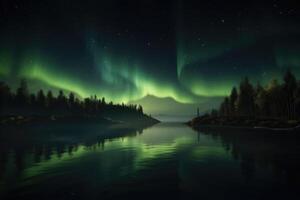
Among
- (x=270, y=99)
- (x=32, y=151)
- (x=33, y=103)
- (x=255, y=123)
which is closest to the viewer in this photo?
(x=32, y=151)

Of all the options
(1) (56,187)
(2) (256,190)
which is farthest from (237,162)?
(1) (56,187)

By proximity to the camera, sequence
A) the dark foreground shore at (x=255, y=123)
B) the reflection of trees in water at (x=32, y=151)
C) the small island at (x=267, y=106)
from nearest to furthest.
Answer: the reflection of trees in water at (x=32, y=151) → the dark foreground shore at (x=255, y=123) → the small island at (x=267, y=106)

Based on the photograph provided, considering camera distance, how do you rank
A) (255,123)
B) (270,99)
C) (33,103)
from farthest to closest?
(33,103) → (270,99) → (255,123)

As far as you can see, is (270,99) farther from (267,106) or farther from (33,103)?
(33,103)

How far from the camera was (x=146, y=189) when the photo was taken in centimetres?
1395

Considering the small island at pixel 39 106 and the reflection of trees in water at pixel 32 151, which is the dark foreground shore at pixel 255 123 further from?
A: the small island at pixel 39 106

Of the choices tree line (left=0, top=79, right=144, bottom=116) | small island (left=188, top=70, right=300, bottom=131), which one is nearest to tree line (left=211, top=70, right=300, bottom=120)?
small island (left=188, top=70, right=300, bottom=131)

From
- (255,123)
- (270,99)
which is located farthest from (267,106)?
(255,123)

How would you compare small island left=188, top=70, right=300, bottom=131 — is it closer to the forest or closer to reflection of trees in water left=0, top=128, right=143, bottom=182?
reflection of trees in water left=0, top=128, right=143, bottom=182

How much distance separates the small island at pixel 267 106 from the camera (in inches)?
3390

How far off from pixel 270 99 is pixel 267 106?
5.76 m

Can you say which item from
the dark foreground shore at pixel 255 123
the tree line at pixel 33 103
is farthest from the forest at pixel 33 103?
the dark foreground shore at pixel 255 123

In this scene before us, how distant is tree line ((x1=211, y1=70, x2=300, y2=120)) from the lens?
92125 millimetres

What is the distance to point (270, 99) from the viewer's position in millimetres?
100500
